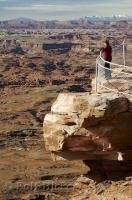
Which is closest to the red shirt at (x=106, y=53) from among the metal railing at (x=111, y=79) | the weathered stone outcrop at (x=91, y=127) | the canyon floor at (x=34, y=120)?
the metal railing at (x=111, y=79)

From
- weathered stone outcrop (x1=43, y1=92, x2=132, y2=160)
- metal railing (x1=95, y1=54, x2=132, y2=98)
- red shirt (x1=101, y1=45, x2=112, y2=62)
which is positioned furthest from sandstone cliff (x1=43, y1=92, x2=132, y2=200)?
red shirt (x1=101, y1=45, x2=112, y2=62)

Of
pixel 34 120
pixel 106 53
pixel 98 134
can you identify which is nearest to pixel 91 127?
pixel 98 134

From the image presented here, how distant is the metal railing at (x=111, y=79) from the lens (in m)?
18.5

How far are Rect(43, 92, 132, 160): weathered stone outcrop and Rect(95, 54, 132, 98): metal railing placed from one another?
3.70 feet

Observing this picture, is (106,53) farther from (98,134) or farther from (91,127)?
(98,134)

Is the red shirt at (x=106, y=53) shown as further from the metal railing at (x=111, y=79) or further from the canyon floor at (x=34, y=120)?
the canyon floor at (x=34, y=120)

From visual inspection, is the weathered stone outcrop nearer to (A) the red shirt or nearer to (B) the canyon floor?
(B) the canyon floor

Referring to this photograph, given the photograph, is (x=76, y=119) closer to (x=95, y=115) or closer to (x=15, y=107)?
(x=95, y=115)

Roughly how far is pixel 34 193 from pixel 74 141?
19.3m

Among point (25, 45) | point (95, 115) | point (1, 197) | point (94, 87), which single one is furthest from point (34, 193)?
point (25, 45)

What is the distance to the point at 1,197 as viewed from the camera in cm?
3625

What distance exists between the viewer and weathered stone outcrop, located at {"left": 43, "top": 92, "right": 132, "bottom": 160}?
17.0m

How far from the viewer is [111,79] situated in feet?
63.5

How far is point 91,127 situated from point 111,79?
8.31 ft
